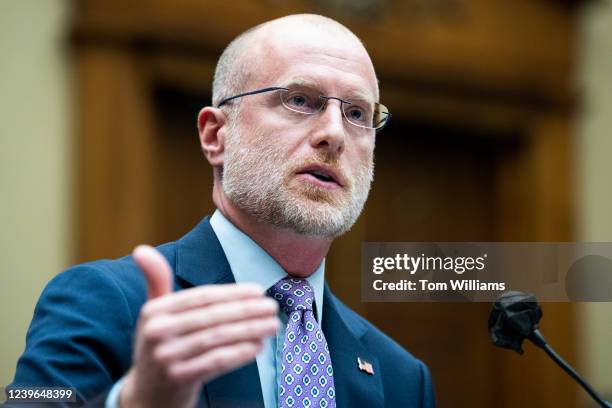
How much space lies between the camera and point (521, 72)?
5234 millimetres

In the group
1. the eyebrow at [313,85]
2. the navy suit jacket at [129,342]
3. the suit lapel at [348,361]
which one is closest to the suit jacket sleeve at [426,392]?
the navy suit jacket at [129,342]

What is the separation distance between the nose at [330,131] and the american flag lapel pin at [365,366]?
0.46 meters

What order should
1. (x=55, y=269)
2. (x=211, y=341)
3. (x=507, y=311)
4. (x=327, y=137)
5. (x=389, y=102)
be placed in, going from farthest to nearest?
(x=389, y=102) → (x=55, y=269) → (x=327, y=137) → (x=507, y=311) → (x=211, y=341)

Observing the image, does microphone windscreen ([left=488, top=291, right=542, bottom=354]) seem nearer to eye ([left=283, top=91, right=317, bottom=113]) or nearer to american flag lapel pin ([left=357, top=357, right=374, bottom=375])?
american flag lapel pin ([left=357, top=357, right=374, bottom=375])

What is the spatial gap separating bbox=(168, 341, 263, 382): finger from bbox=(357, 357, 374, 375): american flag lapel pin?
87cm

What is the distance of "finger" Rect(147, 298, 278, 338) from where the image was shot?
1193 millimetres

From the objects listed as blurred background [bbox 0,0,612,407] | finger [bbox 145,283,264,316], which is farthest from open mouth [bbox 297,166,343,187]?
blurred background [bbox 0,0,612,407]

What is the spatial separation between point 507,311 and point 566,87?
3.87 meters

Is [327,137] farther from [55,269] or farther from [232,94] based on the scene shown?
[55,269]

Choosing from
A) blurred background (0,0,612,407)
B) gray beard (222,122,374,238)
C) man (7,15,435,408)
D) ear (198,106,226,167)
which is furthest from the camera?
blurred background (0,0,612,407)

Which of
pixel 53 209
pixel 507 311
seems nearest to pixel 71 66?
pixel 53 209

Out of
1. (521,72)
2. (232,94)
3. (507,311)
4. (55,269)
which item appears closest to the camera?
(507,311)

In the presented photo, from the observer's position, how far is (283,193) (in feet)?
6.48

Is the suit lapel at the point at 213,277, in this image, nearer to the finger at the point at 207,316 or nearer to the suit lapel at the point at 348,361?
the suit lapel at the point at 348,361
